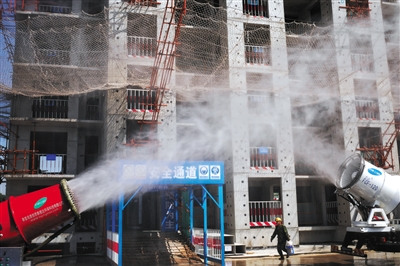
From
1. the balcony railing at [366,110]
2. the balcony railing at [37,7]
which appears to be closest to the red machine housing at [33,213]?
the balcony railing at [37,7]

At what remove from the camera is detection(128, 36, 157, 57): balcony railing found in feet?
66.3

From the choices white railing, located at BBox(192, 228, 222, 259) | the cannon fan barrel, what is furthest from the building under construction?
the cannon fan barrel

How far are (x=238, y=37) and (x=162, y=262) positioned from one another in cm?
1222

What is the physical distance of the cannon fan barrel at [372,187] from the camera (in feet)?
44.8

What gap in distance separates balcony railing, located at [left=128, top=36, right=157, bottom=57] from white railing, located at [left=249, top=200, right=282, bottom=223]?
9.53 meters

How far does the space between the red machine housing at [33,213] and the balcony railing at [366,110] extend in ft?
58.8

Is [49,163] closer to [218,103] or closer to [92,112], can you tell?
[92,112]

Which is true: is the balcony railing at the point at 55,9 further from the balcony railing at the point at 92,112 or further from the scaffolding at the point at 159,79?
the scaffolding at the point at 159,79

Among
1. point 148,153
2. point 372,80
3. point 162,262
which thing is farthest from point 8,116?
point 372,80

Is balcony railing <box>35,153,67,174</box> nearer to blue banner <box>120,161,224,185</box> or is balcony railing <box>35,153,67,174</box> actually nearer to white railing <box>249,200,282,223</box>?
blue banner <box>120,161,224,185</box>

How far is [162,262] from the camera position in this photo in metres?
15.3

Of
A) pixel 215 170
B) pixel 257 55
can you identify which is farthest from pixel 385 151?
pixel 215 170

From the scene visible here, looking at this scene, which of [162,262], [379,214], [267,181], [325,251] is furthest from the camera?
[267,181]

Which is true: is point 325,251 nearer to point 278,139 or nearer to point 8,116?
point 278,139
